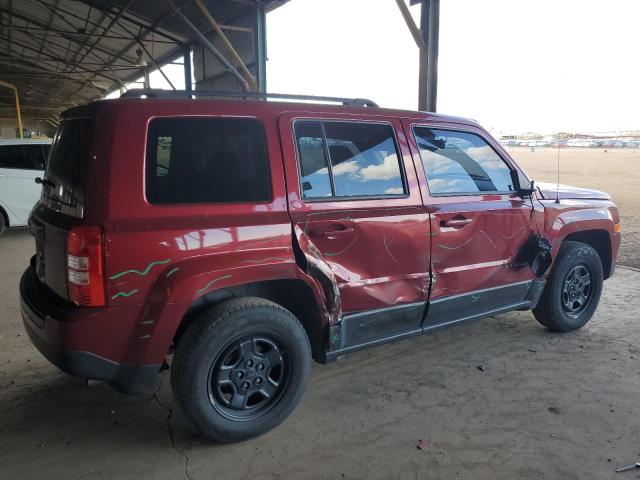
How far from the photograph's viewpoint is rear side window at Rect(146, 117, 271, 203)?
2.34 meters

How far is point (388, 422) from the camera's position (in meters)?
2.85

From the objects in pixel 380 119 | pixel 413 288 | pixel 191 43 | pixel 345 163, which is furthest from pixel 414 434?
pixel 191 43

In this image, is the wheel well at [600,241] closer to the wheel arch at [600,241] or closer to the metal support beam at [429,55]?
the wheel arch at [600,241]

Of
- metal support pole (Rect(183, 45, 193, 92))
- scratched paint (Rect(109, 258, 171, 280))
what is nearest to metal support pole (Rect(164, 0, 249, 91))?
metal support pole (Rect(183, 45, 193, 92))

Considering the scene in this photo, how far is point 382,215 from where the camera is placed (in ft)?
9.56

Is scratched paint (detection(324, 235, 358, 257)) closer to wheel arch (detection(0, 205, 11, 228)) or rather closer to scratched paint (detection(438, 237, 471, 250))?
scratched paint (detection(438, 237, 471, 250))

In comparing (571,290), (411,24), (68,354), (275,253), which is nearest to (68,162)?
(68,354)

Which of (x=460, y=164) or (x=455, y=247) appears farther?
(x=460, y=164)

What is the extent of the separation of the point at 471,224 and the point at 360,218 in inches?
36.7

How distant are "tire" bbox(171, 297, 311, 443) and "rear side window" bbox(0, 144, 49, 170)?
743 cm

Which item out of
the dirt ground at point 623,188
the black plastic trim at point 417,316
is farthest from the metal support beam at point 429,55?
the black plastic trim at point 417,316

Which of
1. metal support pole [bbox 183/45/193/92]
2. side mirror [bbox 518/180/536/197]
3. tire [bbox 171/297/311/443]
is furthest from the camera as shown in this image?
metal support pole [bbox 183/45/193/92]

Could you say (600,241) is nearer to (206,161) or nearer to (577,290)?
(577,290)

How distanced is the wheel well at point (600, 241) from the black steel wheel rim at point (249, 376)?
2.84 meters
